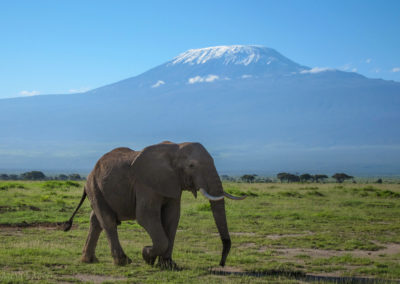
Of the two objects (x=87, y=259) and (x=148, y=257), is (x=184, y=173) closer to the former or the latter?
(x=148, y=257)

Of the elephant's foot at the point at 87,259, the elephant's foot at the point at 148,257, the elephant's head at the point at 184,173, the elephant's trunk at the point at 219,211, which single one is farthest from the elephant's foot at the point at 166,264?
the elephant's foot at the point at 87,259

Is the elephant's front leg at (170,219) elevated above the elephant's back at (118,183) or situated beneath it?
situated beneath

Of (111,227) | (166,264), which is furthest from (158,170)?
(166,264)

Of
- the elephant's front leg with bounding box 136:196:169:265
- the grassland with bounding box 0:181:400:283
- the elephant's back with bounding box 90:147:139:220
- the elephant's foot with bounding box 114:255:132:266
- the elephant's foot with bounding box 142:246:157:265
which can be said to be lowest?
the grassland with bounding box 0:181:400:283

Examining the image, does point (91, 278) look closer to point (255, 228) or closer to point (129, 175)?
point (129, 175)

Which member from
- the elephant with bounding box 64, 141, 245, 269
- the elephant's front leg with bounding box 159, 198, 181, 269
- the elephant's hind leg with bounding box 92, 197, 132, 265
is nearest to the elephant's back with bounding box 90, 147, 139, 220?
the elephant with bounding box 64, 141, 245, 269

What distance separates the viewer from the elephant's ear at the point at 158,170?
11.3 metres

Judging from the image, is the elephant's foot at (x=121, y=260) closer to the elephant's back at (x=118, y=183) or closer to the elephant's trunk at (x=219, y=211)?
the elephant's back at (x=118, y=183)

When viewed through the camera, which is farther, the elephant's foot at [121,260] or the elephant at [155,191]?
the elephant's foot at [121,260]

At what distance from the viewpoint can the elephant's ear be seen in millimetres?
11258

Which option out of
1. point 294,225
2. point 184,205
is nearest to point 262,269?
point 294,225

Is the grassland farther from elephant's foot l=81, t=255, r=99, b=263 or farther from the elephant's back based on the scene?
the elephant's back

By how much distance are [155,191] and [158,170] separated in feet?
1.41

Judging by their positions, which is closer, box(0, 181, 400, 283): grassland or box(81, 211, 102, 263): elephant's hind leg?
box(0, 181, 400, 283): grassland
